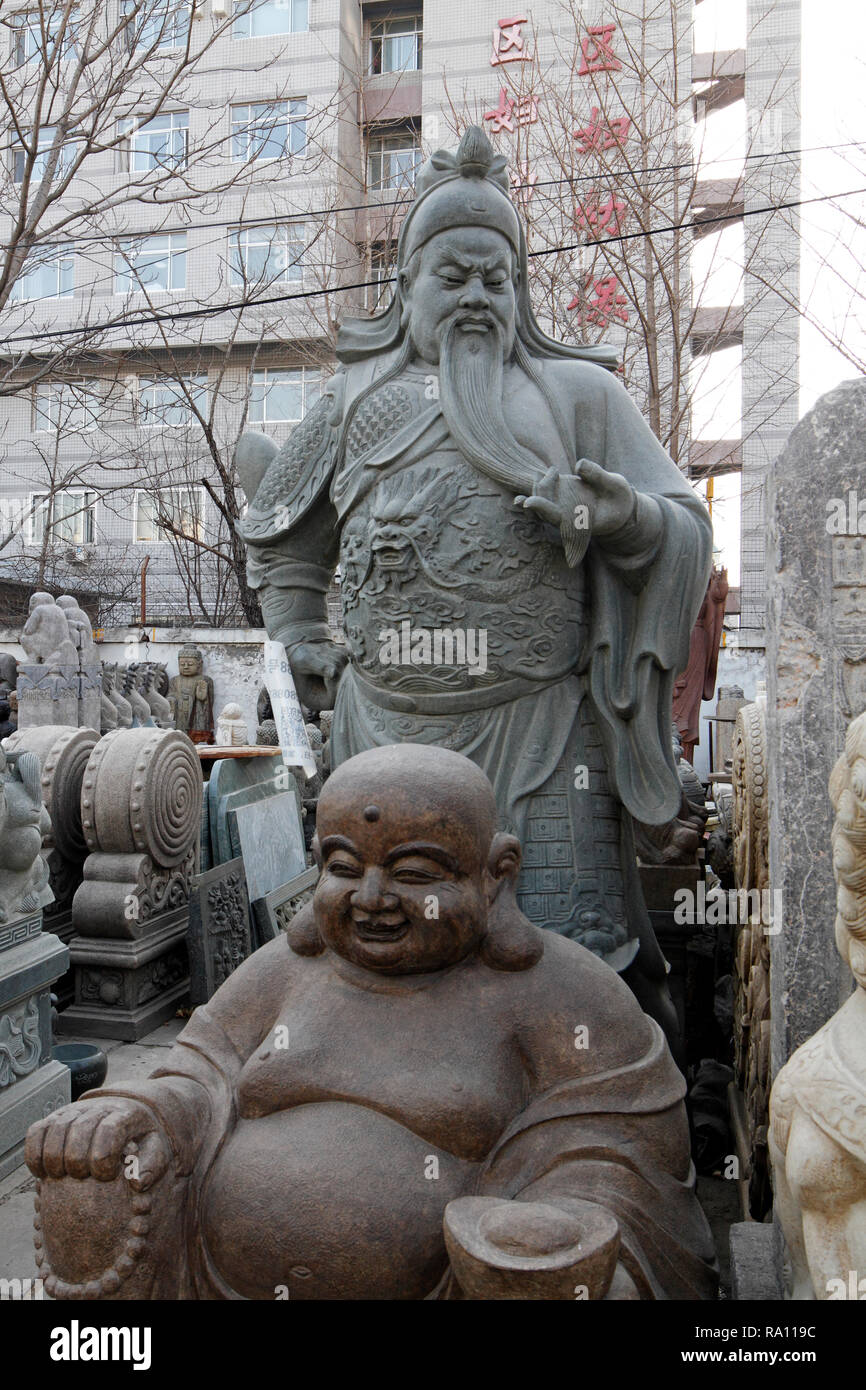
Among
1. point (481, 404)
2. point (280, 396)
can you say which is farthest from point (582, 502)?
point (280, 396)

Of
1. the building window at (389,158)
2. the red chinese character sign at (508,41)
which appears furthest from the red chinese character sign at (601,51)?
the building window at (389,158)

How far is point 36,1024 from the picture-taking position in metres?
3.50

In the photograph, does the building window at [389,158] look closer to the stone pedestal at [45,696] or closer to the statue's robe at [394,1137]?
the stone pedestal at [45,696]

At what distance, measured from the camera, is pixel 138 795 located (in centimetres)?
479

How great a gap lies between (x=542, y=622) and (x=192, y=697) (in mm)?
14288

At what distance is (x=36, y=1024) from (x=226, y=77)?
16.9 meters

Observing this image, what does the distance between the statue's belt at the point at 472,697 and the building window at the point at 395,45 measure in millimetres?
16707

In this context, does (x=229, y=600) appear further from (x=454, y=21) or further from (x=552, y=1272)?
(x=552, y=1272)

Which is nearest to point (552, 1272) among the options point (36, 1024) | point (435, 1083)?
point (435, 1083)

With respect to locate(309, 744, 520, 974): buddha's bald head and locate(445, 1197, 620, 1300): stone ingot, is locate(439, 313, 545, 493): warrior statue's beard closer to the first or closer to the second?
locate(309, 744, 520, 974): buddha's bald head

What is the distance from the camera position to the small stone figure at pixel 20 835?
3387 mm

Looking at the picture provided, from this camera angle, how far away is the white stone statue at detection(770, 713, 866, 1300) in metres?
1.56

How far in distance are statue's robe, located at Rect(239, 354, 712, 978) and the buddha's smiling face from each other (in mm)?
886

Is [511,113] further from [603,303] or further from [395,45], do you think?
[395,45]
